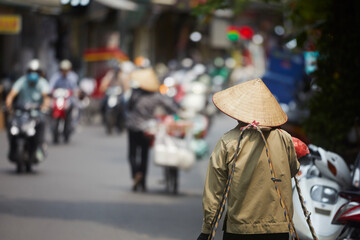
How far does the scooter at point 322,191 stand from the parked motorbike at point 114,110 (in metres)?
16.3

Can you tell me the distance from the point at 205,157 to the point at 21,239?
395 inches

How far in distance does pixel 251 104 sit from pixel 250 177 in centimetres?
49

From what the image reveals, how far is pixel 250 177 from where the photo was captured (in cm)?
522

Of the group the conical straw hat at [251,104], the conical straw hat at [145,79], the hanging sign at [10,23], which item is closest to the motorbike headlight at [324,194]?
the conical straw hat at [251,104]

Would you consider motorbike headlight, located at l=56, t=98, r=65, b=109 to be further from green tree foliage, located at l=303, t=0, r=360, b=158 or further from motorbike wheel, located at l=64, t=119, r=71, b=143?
green tree foliage, located at l=303, t=0, r=360, b=158

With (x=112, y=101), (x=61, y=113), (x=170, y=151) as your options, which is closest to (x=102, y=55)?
(x=112, y=101)

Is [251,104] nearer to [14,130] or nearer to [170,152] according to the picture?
[170,152]

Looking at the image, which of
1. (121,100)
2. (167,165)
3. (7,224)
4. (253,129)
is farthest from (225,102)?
(121,100)

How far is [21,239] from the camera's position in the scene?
8195 millimetres

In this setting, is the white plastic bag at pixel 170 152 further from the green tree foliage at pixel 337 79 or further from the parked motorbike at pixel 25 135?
the green tree foliage at pixel 337 79

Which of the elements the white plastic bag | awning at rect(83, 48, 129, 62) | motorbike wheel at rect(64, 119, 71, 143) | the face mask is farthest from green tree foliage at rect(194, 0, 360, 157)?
awning at rect(83, 48, 129, 62)

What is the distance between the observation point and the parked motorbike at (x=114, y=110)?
23203 millimetres

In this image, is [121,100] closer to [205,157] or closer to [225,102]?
[205,157]

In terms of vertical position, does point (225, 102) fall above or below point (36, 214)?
above
